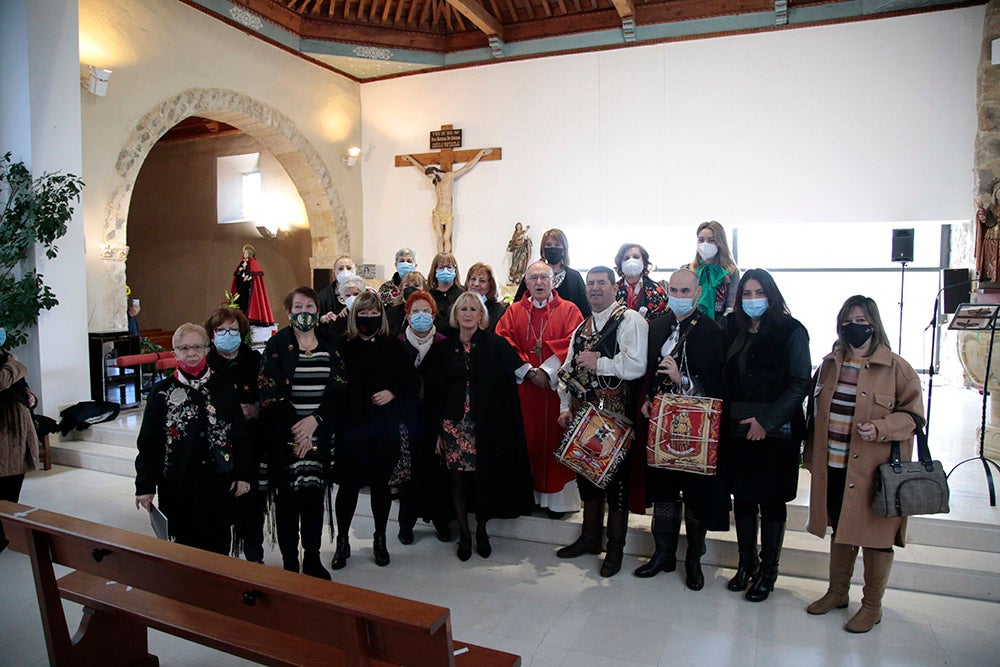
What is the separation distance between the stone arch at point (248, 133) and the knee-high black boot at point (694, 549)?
607 cm

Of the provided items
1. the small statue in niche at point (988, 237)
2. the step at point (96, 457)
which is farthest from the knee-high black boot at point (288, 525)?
the small statue in niche at point (988, 237)

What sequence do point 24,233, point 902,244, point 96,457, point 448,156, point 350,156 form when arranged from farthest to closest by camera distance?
point 350,156
point 448,156
point 902,244
point 24,233
point 96,457

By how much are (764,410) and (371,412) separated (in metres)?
1.86

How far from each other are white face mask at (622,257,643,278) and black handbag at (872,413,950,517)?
1512mm

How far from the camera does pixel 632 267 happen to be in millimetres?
3699

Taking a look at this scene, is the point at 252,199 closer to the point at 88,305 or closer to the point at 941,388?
the point at 88,305

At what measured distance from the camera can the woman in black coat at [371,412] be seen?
11.1 feet

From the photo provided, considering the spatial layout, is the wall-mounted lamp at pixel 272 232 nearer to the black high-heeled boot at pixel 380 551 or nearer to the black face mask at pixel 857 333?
the black high-heeled boot at pixel 380 551

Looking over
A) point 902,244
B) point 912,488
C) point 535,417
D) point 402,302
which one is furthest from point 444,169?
point 912,488

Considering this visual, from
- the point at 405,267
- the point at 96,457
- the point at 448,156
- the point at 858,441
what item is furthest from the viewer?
the point at 448,156

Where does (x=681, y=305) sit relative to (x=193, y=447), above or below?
above

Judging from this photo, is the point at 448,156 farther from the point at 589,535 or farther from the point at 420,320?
the point at 589,535

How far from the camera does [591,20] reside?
8820 millimetres

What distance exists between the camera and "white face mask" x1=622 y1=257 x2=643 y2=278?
3697mm
